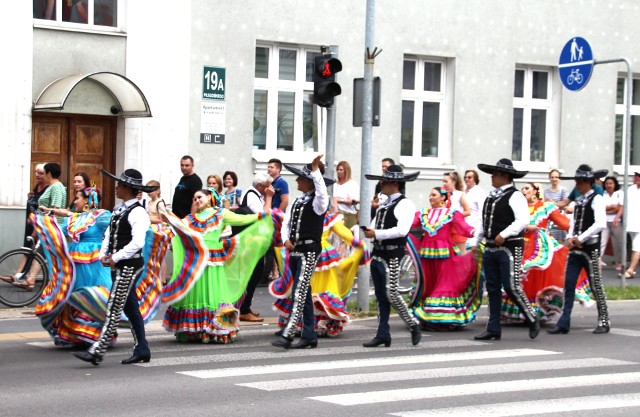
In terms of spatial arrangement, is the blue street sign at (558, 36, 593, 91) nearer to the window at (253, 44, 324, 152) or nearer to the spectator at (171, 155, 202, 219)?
the window at (253, 44, 324, 152)

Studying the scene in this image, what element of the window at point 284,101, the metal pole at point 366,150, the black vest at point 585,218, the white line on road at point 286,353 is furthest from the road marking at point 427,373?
the window at point 284,101

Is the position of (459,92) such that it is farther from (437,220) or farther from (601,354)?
(601,354)

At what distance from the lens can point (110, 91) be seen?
19.3 meters

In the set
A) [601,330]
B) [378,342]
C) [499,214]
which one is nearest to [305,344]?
[378,342]

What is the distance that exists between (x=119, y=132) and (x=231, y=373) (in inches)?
393

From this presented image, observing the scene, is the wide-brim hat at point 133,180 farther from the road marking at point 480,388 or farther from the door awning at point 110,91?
the door awning at point 110,91

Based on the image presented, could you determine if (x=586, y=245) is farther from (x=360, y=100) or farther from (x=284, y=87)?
(x=284, y=87)

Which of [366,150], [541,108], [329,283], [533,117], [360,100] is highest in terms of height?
[541,108]

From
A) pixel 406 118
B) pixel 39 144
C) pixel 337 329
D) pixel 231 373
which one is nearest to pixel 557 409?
pixel 231 373

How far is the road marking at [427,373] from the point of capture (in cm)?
991

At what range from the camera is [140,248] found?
10969 millimetres

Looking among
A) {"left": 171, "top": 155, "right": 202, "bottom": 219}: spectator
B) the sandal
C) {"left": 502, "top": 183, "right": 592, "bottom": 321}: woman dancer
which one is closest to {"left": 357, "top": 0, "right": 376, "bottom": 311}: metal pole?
{"left": 502, "top": 183, "right": 592, "bottom": 321}: woman dancer

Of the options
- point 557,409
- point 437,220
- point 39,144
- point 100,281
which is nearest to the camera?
point 557,409

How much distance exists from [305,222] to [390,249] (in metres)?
0.89
